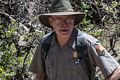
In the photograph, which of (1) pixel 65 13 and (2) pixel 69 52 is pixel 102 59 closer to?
(2) pixel 69 52

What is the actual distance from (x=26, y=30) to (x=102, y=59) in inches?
119

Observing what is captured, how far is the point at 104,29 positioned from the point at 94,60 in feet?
12.0

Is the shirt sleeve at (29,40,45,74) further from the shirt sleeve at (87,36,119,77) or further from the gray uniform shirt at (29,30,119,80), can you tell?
the shirt sleeve at (87,36,119,77)

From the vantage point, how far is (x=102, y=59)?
3.05 m

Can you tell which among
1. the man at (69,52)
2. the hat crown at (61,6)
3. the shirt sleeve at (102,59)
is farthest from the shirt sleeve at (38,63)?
the shirt sleeve at (102,59)

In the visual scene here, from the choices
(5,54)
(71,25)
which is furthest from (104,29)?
(71,25)

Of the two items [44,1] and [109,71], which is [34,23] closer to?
[44,1]

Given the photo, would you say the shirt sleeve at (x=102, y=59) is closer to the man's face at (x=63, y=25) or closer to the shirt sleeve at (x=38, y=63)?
the man's face at (x=63, y=25)

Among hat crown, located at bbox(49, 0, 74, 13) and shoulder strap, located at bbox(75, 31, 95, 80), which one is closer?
shoulder strap, located at bbox(75, 31, 95, 80)

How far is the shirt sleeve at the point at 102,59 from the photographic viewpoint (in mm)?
3053

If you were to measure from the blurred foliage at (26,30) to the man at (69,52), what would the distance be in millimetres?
2032

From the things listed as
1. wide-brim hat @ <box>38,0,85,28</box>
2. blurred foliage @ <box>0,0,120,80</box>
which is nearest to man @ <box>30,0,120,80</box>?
wide-brim hat @ <box>38,0,85,28</box>

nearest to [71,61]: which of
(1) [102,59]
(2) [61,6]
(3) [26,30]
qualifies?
(1) [102,59]

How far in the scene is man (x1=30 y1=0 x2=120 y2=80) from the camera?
3.07 meters
